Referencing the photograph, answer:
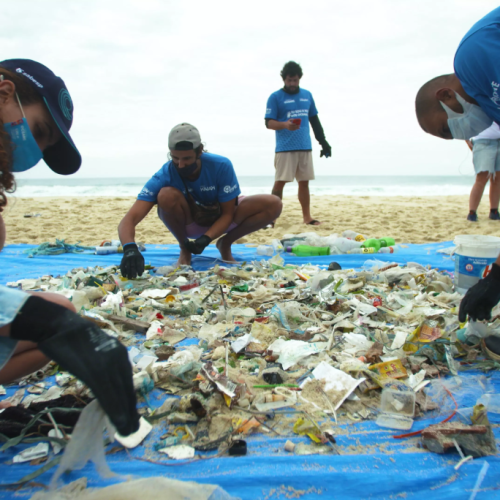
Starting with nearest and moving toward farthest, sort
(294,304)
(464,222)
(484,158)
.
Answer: (294,304) < (484,158) < (464,222)

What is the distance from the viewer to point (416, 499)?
3.35ft

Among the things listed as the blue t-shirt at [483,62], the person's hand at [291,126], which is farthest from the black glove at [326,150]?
the blue t-shirt at [483,62]

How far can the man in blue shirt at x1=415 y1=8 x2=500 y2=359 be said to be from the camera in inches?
59.8

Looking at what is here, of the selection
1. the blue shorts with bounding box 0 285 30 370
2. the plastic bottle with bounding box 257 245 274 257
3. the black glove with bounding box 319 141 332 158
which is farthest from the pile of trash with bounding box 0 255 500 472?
the black glove with bounding box 319 141 332 158

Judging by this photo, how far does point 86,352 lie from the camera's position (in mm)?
802

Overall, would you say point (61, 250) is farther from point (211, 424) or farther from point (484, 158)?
point (484, 158)

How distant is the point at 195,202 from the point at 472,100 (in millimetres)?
2329

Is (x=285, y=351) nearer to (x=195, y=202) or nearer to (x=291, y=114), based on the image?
(x=195, y=202)

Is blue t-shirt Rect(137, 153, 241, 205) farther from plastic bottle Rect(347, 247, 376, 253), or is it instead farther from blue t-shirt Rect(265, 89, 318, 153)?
blue t-shirt Rect(265, 89, 318, 153)

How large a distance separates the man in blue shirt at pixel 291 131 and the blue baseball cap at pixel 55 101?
12.8ft

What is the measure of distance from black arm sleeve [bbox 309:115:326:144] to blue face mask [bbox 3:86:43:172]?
4.83m

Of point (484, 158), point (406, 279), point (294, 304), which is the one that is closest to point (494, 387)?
point (294, 304)

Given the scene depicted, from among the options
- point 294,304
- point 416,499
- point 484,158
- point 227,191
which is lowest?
point 416,499

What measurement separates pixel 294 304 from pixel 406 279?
36.9 inches
